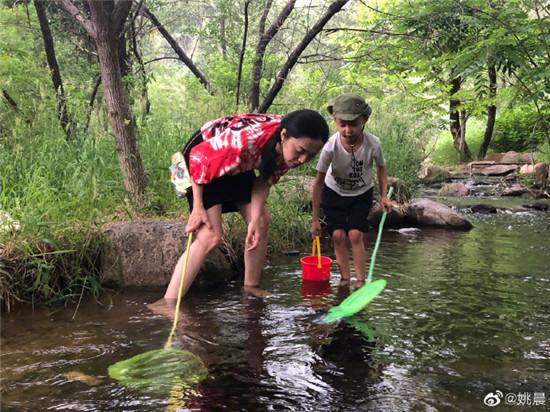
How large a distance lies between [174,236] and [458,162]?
13671 mm

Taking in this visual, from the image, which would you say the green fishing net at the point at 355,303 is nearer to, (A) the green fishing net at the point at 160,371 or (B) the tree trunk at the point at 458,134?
(A) the green fishing net at the point at 160,371

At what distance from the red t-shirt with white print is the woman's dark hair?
0.04 meters

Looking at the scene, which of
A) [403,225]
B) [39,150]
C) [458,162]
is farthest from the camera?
[458,162]

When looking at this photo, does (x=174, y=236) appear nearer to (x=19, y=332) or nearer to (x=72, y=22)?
(x=19, y=332)

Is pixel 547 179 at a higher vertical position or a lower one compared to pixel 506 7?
lower

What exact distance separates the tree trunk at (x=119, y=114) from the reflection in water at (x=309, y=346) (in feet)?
3.95

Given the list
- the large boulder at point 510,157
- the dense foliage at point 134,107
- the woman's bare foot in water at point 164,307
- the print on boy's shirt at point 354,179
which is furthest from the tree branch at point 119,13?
the large boulder at point 510,157

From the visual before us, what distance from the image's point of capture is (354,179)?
152 inches

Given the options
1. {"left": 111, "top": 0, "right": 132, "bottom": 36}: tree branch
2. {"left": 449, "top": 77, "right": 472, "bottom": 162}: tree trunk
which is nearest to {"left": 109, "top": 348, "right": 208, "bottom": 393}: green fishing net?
{"left": 111, "top": 0, "right": 132, "bottom": 36}: tree branch

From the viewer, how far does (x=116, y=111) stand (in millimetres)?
4422

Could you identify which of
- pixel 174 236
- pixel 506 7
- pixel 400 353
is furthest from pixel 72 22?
pixel 400 353

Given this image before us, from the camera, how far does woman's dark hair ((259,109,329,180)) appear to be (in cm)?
277

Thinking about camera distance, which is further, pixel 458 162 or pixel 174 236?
pixel 458 162

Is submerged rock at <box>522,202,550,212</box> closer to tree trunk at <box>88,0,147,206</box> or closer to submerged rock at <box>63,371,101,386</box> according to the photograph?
tree trunk at <box>88,0,147,206</box>
